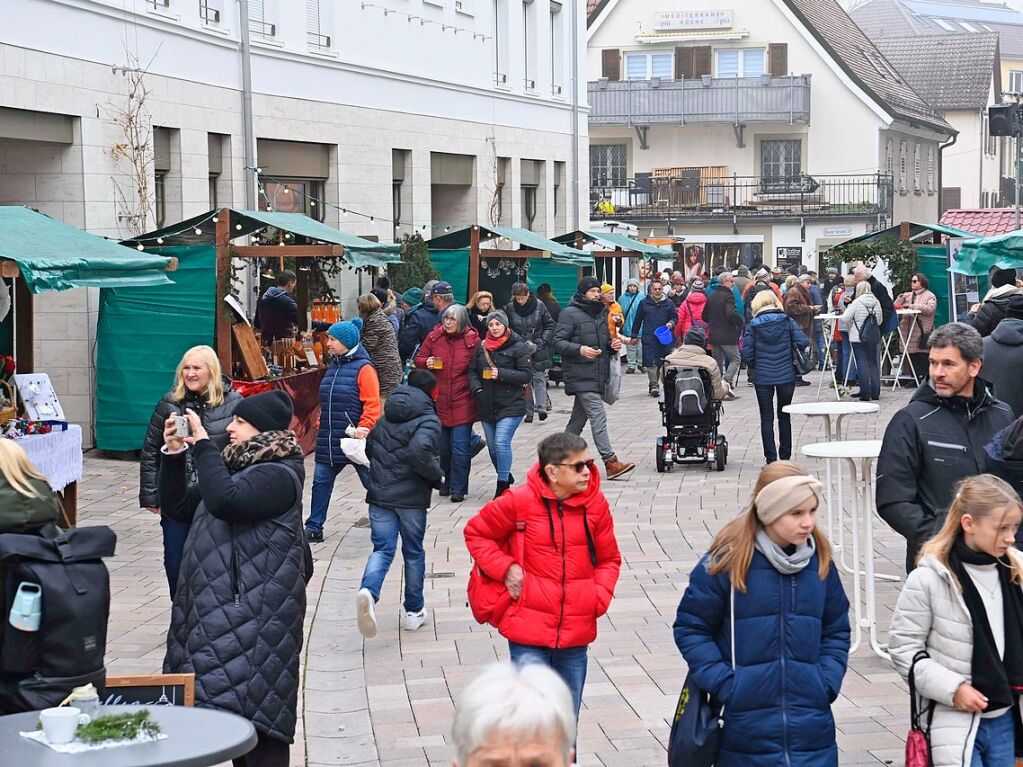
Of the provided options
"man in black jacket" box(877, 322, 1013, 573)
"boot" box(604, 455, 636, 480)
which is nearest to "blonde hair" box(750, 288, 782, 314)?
"boot" box(604, 455, 636, 480)

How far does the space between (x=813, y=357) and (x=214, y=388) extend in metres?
22.3

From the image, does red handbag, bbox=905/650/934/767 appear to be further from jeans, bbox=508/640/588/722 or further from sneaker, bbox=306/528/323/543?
sneaker, bbox=306/528/323/543

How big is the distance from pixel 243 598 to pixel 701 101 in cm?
4964

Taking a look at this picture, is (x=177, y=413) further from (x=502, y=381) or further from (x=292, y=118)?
(x=292, y=118)

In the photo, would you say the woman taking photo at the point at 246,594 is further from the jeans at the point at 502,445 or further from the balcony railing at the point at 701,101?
the balcony railing at the point at 701,101

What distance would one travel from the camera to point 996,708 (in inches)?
221

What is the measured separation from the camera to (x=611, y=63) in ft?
186

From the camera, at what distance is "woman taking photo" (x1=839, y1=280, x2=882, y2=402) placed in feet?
75.8

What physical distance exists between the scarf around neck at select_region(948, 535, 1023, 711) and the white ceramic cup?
9.55 ft

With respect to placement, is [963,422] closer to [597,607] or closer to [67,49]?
[597,607]

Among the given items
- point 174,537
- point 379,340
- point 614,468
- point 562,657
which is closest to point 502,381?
point 614,468

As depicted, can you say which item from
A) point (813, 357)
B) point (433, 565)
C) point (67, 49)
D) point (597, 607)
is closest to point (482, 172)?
point (813, 357)

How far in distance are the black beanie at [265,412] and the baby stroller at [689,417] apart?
33.6ft

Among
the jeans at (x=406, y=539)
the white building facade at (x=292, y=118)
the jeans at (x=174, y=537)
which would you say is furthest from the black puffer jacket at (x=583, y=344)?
the jeans at (x=174, y=537)
